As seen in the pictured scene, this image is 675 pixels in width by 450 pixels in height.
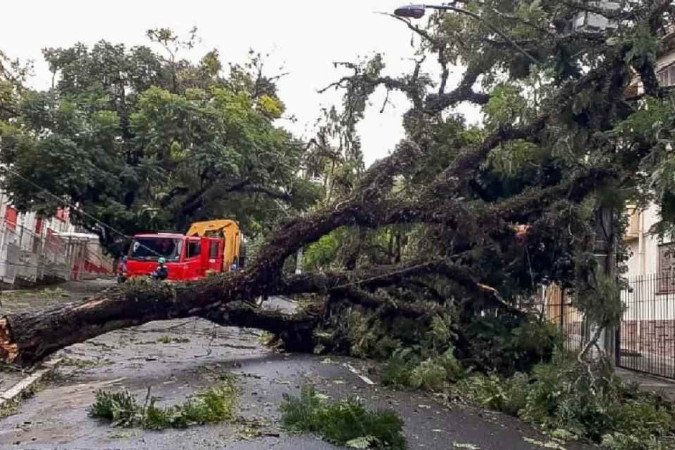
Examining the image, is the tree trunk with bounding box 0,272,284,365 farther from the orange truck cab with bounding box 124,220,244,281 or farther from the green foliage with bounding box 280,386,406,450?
the orange truck cab with bounding box 124,220,244,281

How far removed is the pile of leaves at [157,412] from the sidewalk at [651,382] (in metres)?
7.10

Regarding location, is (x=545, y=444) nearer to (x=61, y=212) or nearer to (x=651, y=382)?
(x=651, y=382)

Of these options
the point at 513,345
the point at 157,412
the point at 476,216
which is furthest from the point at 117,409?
the point at 513,345

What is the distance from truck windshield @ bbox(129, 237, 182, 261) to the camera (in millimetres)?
23703

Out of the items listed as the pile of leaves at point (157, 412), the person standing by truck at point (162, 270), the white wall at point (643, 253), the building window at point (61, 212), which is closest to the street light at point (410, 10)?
the pile of leaves at point (157, 412)

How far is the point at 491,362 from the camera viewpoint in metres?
11.6

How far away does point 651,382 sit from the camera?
1298cm

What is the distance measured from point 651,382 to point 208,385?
868 cm

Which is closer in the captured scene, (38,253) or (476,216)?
(476,216)

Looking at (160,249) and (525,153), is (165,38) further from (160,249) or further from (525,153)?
(525,153)

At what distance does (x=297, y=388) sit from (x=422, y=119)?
7.16m

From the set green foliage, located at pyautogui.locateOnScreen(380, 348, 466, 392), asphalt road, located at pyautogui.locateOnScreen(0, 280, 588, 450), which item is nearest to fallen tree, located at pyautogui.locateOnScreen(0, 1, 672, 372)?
asphalt road, located at pyautogui.locateOnScreen(0, 280, 588, 450)

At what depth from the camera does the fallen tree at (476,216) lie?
9.55 metres

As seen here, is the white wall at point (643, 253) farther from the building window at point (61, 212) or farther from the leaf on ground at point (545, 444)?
the building window at point (61, 212)
